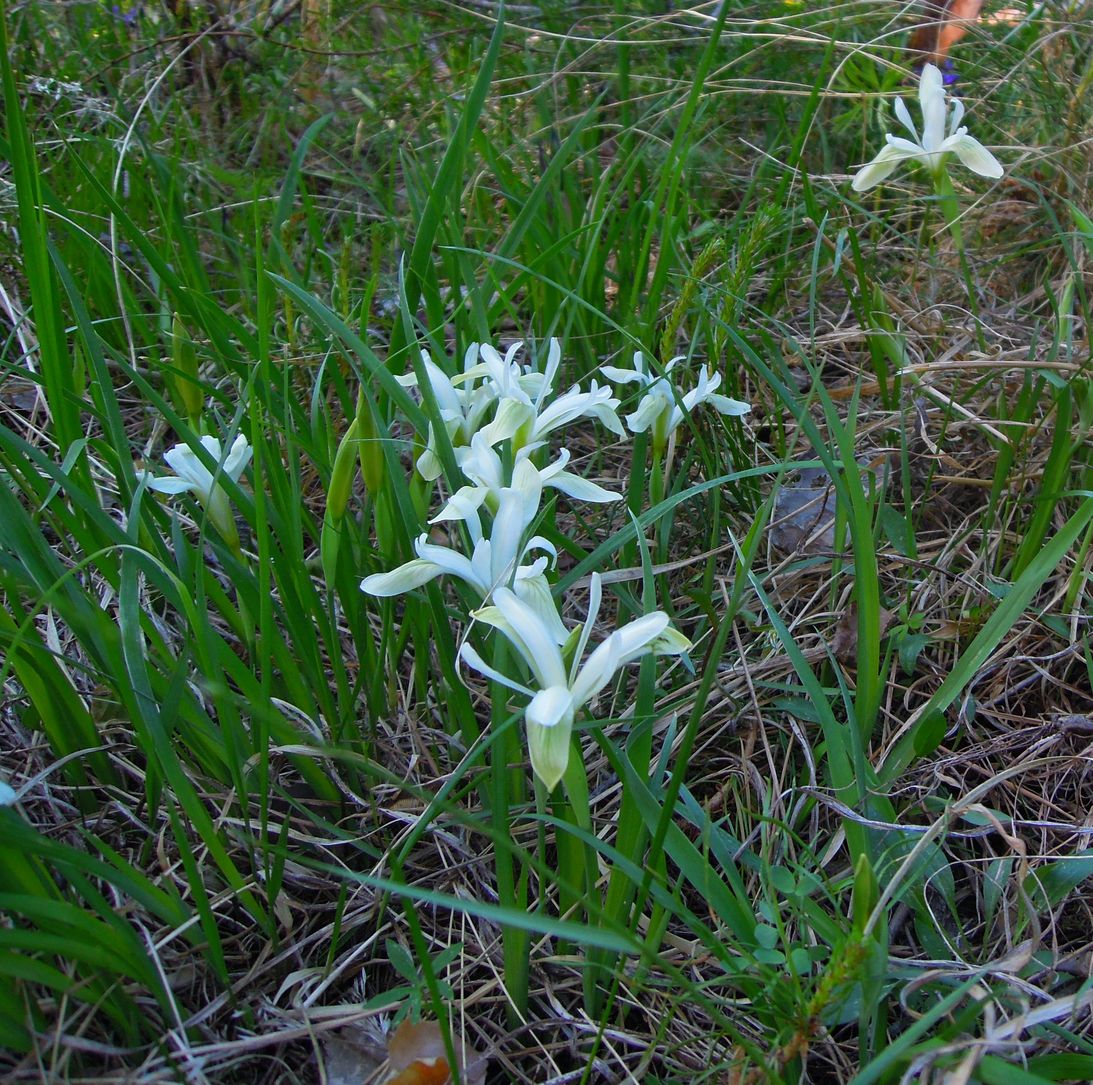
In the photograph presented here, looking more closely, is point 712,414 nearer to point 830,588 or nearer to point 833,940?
point 830,588

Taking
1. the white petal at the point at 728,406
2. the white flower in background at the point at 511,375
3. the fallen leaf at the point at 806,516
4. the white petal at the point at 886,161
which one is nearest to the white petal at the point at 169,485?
the white flower in background at the point at 511,375

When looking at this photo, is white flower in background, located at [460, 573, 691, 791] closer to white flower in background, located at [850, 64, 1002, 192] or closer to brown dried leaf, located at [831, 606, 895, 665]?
brown dried leaf, located at [831, 606, 895, 665]

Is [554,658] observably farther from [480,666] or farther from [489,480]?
[489,480]

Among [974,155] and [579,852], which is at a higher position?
[974,155]

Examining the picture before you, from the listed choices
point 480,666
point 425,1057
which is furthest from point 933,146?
point 425,1057

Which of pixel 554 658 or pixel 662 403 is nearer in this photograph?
pixel 554 658

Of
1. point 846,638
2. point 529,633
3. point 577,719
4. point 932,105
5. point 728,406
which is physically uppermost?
point 932,105

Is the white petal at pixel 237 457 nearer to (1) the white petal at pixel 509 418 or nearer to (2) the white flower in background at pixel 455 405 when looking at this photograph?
(2) the white flower in background at pixel 455 405
